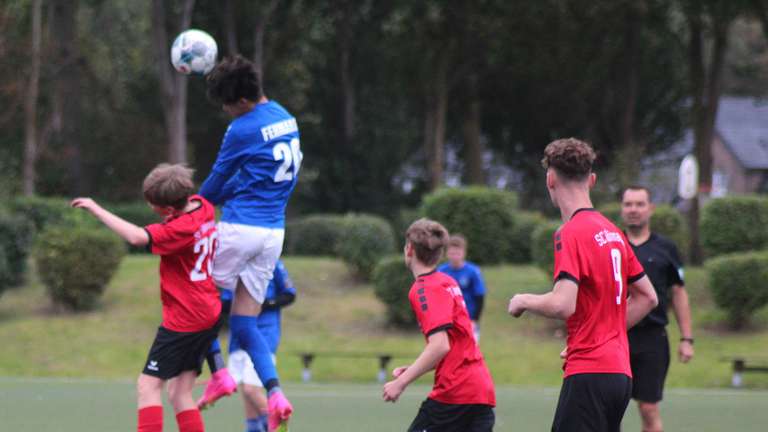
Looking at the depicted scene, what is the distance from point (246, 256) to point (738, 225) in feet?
45.5

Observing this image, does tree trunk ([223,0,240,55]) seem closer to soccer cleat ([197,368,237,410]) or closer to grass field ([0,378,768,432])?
grass field ([0,378,768,432])

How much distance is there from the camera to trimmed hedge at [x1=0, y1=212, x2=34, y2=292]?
725 inches

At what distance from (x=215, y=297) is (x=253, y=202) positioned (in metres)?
0.67

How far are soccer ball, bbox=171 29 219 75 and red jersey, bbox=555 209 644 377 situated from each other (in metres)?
3.39

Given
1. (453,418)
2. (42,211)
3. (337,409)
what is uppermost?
(453,418)

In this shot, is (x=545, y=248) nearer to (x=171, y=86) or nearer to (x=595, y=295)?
(x=595, y=295)

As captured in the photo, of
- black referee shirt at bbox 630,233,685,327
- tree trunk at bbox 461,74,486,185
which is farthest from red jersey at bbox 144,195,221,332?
tree trunk at bbox 461,74,486,185

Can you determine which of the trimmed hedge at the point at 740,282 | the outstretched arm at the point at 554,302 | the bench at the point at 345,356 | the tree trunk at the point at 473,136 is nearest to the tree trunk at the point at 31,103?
the tree trunk at the point at 473,136

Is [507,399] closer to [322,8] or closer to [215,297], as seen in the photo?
[215,297]

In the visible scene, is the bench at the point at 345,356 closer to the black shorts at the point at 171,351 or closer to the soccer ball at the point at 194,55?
the soccer ball at the point at 194,55

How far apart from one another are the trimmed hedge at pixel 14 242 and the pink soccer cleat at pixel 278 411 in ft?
42.2

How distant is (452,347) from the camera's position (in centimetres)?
554

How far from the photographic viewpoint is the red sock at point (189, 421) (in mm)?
6488

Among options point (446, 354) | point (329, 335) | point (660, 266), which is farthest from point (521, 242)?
point (446, 354)
